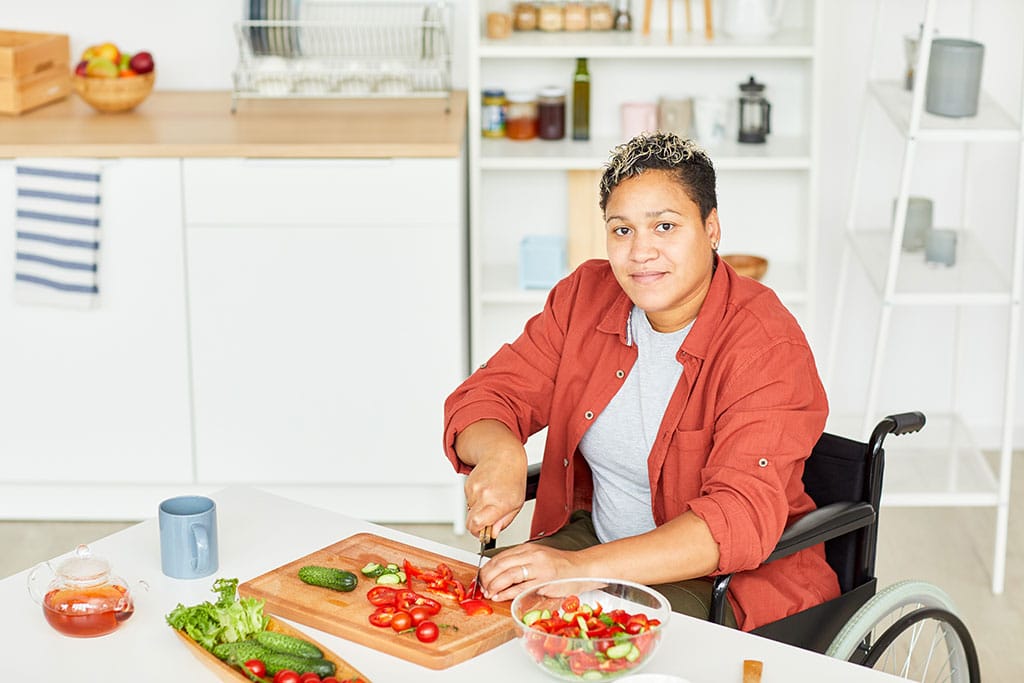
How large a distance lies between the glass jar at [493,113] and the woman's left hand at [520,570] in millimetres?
2178

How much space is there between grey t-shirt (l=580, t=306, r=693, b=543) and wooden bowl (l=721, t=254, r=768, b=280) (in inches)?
63.1

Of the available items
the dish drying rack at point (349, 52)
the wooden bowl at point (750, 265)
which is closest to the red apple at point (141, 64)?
the dish drying rack at point (349, 52)

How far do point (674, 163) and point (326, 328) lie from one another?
157 cm

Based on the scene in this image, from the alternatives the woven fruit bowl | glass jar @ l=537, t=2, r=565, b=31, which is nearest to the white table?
the woven fruit bowl

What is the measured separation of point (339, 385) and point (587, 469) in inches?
50.9

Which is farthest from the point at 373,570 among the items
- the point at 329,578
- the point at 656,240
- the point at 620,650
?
the point at 656,240

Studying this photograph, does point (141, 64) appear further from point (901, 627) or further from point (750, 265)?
point (901, 627)

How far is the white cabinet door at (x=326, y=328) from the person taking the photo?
324 cm

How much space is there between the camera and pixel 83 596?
1568mm

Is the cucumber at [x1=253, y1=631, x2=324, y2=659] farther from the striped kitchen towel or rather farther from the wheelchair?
the striped kitchen towel

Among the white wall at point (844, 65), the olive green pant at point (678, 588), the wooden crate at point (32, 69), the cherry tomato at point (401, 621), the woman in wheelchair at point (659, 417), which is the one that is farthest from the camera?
the white wall at point (844, 65)

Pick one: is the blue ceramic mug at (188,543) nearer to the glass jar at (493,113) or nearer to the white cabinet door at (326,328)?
the white cabinet door at (326,328)

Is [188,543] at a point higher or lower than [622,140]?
lower

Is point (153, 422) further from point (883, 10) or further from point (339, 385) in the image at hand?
point (883, 10)
